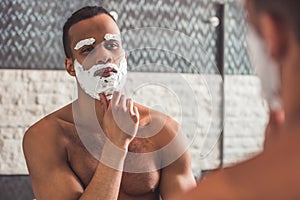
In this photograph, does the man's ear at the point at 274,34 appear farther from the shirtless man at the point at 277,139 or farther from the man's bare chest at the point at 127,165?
the man's bare chest at the point at 127,165

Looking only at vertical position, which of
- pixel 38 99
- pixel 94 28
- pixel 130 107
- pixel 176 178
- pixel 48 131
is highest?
pixel 94 28

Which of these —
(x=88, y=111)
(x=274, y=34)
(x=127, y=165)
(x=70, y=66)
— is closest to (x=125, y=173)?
(x=127, y=165)

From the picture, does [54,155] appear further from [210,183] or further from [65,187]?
[210,183]

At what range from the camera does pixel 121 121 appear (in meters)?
1.20

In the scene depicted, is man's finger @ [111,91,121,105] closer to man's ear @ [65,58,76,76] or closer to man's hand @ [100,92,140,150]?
A: man's hand @ [100,92,140,150]

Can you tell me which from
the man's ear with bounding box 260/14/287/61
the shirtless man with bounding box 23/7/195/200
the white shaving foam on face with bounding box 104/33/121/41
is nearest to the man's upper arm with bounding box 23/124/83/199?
the shirtless man with bounding box 23/7/195/200

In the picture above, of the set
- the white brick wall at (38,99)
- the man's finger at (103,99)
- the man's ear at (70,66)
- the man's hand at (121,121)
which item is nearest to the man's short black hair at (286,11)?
the man's hand at (121,121)

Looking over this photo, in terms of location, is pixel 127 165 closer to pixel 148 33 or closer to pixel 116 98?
pixel 116 98

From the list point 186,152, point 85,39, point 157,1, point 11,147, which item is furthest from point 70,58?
point 157,1

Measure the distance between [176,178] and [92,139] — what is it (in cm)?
20

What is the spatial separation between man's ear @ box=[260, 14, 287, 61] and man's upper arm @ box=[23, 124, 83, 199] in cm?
99

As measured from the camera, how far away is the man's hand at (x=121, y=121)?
3.92ft

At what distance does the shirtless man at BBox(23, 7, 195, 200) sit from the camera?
4.34 ft

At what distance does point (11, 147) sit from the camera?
237cm
